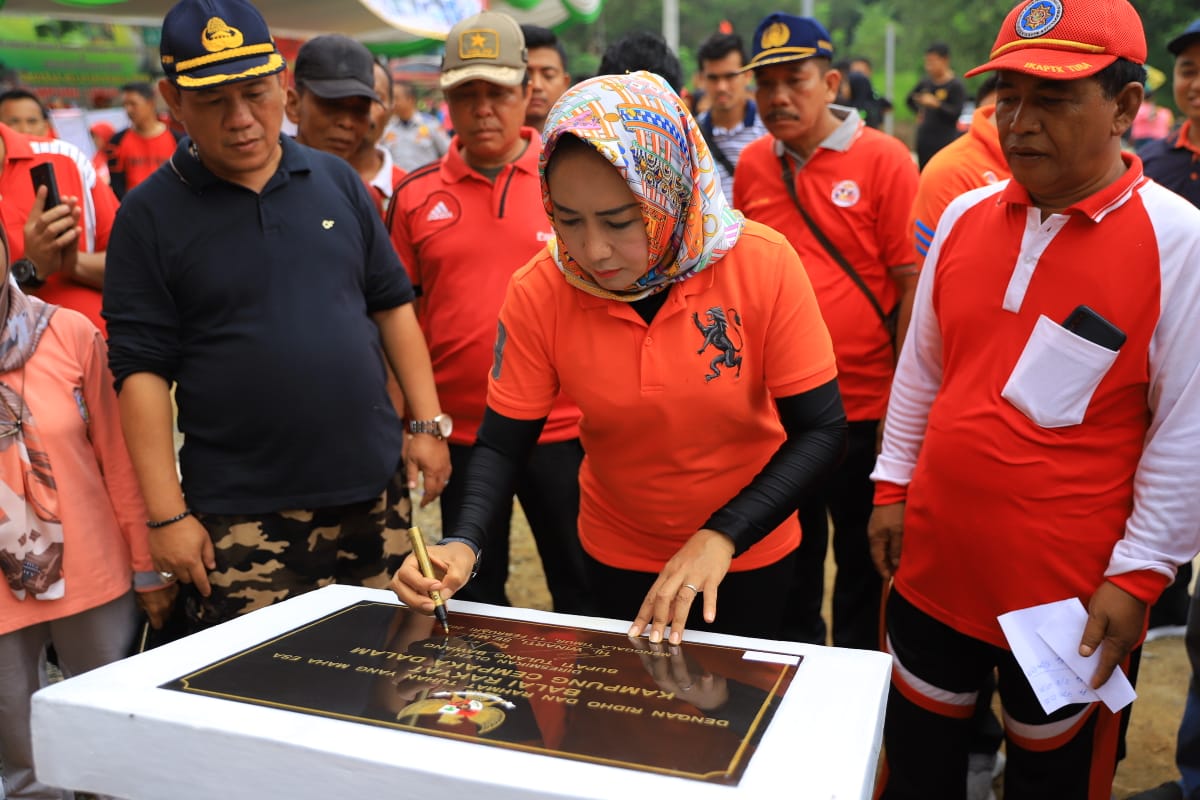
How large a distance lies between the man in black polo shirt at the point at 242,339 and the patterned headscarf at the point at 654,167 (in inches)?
29.2

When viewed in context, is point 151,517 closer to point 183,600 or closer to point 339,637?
point 183,600

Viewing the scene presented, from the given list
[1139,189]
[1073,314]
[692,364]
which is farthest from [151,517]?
[1139,189]

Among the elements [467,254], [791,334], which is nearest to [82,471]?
[467,254]

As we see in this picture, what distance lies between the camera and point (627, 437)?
1.77m

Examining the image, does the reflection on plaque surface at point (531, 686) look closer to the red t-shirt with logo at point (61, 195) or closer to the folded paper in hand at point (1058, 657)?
the folded paper in hand at point (1058, 657)

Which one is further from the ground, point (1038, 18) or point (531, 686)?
point (1038, 18)

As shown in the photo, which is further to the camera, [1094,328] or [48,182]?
[48,182]

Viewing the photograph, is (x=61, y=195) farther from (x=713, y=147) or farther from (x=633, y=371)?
(x=713, y=147)

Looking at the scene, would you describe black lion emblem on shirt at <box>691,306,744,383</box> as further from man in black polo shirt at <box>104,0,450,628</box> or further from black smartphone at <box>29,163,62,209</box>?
black smartphone at <box>29,163,62,209</box>

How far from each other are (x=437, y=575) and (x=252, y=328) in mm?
844

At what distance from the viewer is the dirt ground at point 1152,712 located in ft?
9.18

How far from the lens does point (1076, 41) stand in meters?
1.66

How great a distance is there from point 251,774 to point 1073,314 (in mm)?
1475

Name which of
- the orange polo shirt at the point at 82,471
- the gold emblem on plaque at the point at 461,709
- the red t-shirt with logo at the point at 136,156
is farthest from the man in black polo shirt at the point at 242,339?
the red t-shirt with logo at the point at 136,156
